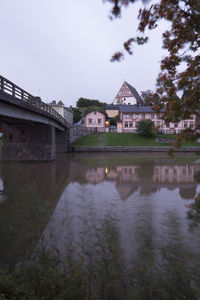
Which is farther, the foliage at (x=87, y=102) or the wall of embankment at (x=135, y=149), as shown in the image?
the foliage at (x=87, y=102)

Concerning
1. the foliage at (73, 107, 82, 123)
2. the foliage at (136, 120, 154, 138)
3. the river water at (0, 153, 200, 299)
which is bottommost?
the river water at (0, 153, 200, 299)

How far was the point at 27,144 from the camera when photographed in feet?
82.0

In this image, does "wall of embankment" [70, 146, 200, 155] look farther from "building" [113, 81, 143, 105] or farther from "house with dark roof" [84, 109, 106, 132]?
"building" [113, 81, 143, 105]

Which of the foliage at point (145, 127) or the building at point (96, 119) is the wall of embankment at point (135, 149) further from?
the building at point (96, 119)

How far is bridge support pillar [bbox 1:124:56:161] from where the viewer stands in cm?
2473

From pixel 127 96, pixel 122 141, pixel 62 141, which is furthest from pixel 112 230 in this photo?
pixel 127 96

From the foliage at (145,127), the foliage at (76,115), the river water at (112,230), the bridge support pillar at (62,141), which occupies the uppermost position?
the foliage at (76,115)

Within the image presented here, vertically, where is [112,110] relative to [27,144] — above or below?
above

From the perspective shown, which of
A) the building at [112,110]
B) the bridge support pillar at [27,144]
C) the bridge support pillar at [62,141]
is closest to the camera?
the bridge support pillar at [27,144]

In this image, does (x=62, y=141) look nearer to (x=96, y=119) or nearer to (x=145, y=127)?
(x=145, y=127)

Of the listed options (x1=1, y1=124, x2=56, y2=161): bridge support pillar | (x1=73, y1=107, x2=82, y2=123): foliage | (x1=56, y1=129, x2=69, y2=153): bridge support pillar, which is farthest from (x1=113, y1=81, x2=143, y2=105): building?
(x1=1, y1=124, x2=56, y2=161): bridge support pillar

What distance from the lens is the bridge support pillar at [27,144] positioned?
2473cm

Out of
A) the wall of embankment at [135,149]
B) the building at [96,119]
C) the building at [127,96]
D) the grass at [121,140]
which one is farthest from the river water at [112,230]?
the building at [127,96]

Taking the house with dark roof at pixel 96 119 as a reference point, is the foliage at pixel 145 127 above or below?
below
